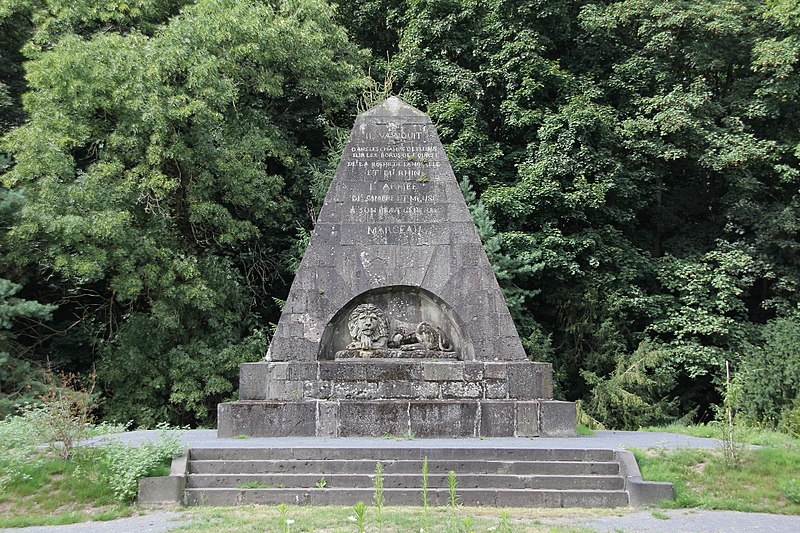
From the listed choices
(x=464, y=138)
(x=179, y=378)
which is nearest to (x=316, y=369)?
(x=179, y=378)

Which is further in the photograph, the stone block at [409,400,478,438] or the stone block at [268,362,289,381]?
the stone block at [268,362,289,381]

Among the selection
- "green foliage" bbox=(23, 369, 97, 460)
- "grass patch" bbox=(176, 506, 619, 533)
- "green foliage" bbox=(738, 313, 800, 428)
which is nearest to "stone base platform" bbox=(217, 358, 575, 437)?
"green foliage" bbox=(23, 369, 97, 460)

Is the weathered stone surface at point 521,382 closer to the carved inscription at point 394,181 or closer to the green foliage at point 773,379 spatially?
the carved inscription at point 394,181

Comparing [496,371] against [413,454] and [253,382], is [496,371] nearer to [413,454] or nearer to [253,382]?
[413,454]

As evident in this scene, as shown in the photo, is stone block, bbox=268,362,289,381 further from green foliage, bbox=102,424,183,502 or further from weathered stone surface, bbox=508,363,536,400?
weathered stone surface, bbox=508,363,536,400

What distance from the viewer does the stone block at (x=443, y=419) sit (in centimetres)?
989

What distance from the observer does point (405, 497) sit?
7477 mm

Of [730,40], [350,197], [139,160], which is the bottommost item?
[350,197]

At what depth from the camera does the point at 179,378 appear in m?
14.7

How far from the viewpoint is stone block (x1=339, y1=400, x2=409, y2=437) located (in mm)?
9906

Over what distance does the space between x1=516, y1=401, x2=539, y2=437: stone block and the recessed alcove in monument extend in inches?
46.0

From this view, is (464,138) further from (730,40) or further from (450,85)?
(730,40)

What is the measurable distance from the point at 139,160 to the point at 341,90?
5.74 metres

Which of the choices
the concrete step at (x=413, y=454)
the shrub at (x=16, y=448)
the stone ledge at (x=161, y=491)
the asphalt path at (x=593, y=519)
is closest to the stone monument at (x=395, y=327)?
the asphalt path at (x=593, y=519)
